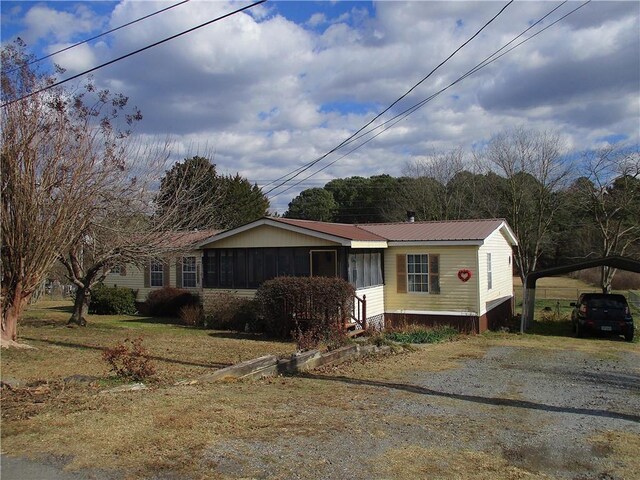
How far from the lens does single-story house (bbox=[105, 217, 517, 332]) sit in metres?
18.2

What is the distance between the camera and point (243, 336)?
16.8 m

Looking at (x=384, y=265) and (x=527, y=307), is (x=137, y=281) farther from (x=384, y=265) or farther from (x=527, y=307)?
(x=527, y=307)

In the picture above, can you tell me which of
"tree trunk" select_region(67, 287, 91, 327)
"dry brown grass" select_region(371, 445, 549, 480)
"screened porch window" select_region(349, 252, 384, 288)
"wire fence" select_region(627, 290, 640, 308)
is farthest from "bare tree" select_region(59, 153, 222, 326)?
"wire fence" select_region(627, 290, 640, 308)

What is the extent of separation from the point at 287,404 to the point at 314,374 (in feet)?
9.03

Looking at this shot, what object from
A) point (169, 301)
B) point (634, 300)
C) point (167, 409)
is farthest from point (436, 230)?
point (634, 300)

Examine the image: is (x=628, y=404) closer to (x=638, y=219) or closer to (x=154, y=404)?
(x=154, y=404)

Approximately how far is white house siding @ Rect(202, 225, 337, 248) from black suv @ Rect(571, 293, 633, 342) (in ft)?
28.5

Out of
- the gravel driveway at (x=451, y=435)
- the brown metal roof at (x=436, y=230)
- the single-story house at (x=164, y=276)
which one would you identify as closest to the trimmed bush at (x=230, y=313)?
the single-story house at (x=164, y=276)

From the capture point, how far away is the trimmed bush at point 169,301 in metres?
23.7

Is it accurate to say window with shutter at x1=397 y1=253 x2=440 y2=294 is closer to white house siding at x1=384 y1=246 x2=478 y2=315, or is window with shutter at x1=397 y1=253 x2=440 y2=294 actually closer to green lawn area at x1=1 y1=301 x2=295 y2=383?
white house siding at x1=384 y1=246 x2=478 y2=315

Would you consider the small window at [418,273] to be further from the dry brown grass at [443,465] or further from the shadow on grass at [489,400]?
the dry brown grass at [443,465]

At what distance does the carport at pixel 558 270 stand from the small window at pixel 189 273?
14.0 metres

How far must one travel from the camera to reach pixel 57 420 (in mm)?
6125

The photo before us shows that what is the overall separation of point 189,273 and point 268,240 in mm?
7818
